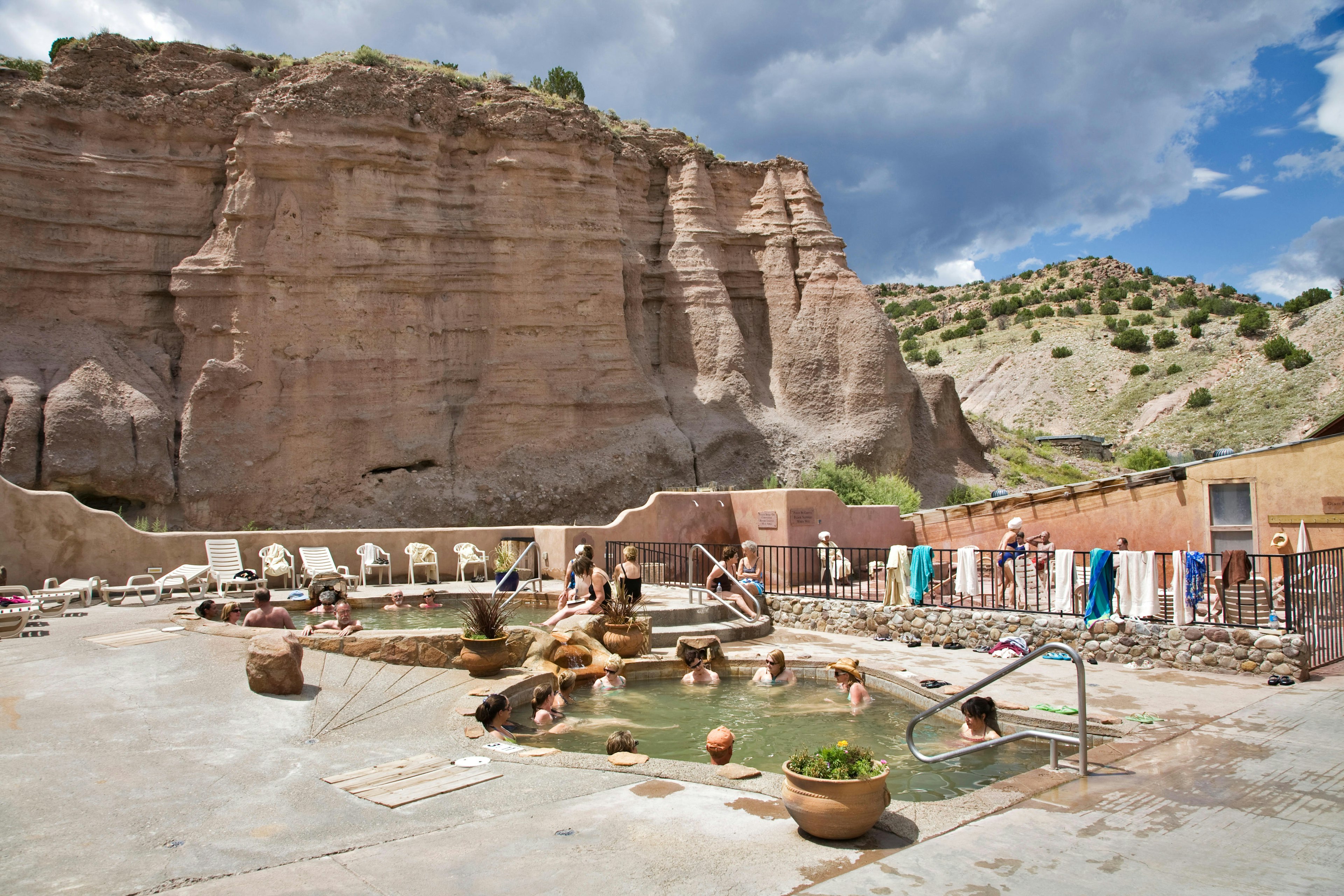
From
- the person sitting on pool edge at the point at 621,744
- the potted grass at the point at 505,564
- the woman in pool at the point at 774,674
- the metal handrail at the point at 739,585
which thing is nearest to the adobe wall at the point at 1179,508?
the metal handrail at the point at 739,585

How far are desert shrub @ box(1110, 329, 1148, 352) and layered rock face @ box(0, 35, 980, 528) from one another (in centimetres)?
3795

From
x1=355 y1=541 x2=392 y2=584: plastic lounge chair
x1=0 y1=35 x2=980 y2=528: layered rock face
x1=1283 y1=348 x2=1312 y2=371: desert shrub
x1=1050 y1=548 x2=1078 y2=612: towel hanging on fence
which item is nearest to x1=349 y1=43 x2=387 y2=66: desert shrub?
x1=0 y1=35 x2=980 y2=528: layered rock face

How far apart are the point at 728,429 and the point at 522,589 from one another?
16642mm

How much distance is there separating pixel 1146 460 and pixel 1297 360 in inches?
646

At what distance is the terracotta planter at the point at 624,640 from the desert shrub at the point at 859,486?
16.7 meters

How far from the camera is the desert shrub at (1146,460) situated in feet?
140

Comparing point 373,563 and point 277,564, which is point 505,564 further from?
point 277,564

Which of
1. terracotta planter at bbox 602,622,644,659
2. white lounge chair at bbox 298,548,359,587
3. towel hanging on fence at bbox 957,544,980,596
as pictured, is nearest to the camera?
terracotta planter at bbox 602,622,644,659

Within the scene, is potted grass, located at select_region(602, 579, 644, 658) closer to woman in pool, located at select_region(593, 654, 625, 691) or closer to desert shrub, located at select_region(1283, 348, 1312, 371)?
woman in pool, located at select_region(593, 654, 625, 691)

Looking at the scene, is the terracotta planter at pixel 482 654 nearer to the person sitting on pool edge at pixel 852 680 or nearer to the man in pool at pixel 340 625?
the man in pool at pixel 340 625

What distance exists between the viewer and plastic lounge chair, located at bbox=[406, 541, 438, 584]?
19.5 meters

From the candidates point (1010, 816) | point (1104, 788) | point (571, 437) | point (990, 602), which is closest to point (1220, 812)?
point (1104, 788)

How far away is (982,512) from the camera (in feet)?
71.7

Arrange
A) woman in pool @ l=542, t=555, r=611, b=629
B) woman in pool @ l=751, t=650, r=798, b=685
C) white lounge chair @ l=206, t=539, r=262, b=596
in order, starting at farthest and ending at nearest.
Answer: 1. white lounge chair @ l=206, t=539, r=262, b=596
2. woman in pool @ l=542, t=555, r=611, b=629
3. woman in pool @ l=751, t=650, r=798, b=685
